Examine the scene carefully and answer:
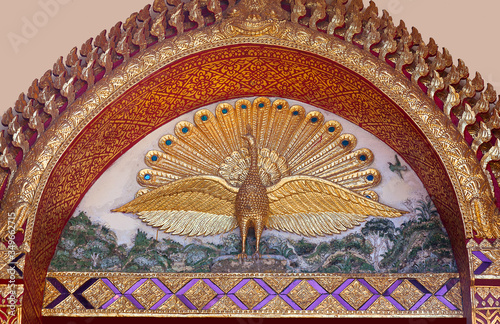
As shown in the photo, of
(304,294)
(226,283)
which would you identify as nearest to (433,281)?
(304,294)

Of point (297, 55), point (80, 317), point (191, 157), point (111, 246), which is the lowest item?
point (80, 317)

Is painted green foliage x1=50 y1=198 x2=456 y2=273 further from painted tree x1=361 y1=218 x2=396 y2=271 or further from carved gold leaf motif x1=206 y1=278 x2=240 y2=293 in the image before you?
carved gold leaf motif x1=206 y1=278 x2=240 y2=293

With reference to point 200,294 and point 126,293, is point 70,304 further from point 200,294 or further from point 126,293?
point 200,294

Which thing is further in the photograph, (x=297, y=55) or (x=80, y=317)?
(x=297, y=55)

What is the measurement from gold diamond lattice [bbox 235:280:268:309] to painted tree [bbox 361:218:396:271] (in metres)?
1.05

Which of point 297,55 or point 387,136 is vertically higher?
point 297,55

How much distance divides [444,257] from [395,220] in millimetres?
569

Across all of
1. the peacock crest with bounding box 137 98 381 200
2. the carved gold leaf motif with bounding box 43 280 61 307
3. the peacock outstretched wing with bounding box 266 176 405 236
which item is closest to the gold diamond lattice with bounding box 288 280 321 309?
the peacock outstretched wing with bounding box 266 176 405 236

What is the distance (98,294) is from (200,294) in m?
0.89

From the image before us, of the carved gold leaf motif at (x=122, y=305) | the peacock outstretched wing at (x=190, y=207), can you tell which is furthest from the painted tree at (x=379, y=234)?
the carved gold leaf motif at (x=122, y=305)

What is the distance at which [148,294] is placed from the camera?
26.4ft

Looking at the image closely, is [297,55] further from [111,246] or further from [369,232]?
[111,246]

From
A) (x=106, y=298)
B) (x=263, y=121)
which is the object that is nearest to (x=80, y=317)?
(x=106, y=298)

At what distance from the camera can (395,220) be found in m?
8.40
